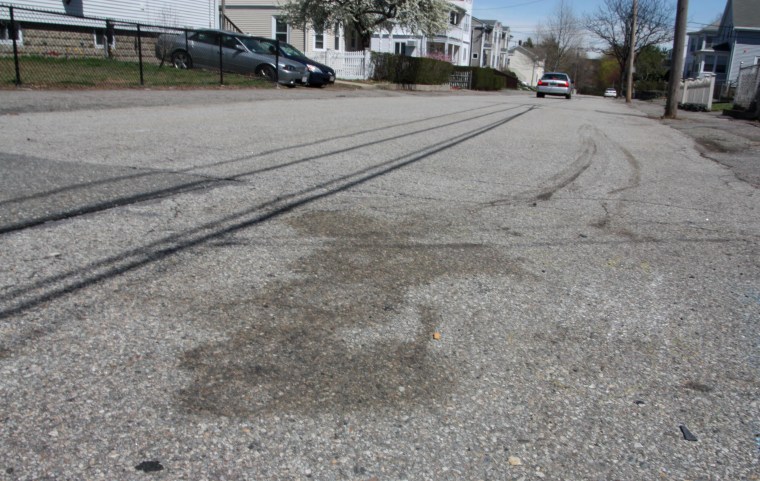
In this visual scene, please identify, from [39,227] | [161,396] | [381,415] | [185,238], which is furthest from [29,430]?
[39,227]

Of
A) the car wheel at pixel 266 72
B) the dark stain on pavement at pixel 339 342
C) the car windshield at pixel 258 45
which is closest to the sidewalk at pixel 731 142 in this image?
the dark stain on pavement at pixel 339 342

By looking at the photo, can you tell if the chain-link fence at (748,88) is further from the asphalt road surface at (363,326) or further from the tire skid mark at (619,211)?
the asphalt road surface at (363,326)

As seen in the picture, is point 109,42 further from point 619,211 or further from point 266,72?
point 619,211

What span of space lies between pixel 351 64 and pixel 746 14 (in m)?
34.8

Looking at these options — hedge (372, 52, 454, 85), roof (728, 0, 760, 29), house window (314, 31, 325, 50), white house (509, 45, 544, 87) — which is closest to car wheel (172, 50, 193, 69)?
hedge (372, 52, 454, 85)

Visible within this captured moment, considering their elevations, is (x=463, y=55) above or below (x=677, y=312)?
above

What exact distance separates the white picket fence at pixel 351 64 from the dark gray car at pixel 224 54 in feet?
38.4

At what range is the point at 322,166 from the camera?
22.6 feet

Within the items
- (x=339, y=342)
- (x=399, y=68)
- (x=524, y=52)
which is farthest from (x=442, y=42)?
(x=524, y=52)

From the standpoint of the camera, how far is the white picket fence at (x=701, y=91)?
25266 millimetres

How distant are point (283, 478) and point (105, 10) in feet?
95.6

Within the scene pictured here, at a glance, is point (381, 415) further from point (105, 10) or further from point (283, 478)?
point (105, 10)

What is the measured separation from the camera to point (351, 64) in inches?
1358

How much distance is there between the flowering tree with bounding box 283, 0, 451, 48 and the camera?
3500 centimetres
